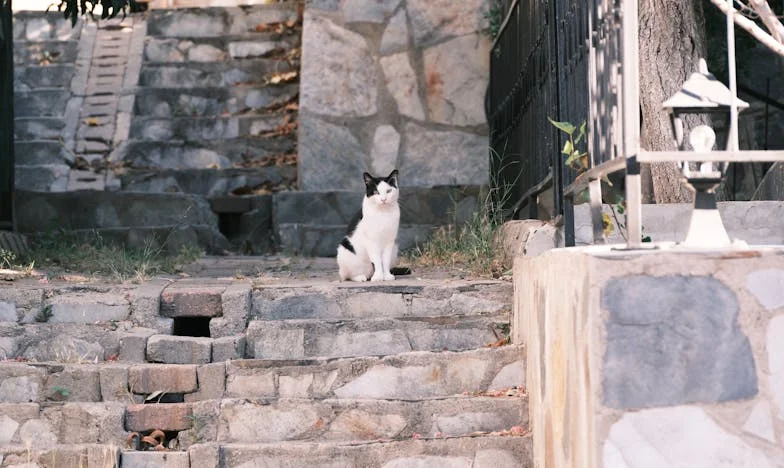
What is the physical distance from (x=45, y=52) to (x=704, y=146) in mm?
8101

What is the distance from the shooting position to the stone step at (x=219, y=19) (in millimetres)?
9539

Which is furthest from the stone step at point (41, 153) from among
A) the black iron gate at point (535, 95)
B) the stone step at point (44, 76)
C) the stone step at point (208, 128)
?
the black iron gate at point (535, 95)

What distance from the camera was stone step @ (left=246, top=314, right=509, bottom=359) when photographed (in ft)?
14.5

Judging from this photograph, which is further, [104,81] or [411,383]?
[104,81]

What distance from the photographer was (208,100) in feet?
29.6

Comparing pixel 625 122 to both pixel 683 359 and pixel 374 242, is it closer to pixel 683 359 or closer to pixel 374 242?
pixel 683 359

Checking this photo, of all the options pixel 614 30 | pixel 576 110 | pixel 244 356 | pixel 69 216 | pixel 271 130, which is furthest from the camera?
pixel 271 130

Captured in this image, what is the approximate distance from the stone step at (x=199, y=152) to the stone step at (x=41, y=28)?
6.12ft

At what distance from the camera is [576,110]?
4.08 meters

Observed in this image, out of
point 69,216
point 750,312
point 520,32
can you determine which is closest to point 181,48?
point 69,216

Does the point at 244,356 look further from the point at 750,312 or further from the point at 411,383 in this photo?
the point at 750,312

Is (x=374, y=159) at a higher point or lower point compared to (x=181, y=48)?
lower

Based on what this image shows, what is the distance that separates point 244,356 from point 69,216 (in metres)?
3.71

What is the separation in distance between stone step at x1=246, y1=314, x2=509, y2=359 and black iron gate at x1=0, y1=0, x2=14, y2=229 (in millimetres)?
3453
